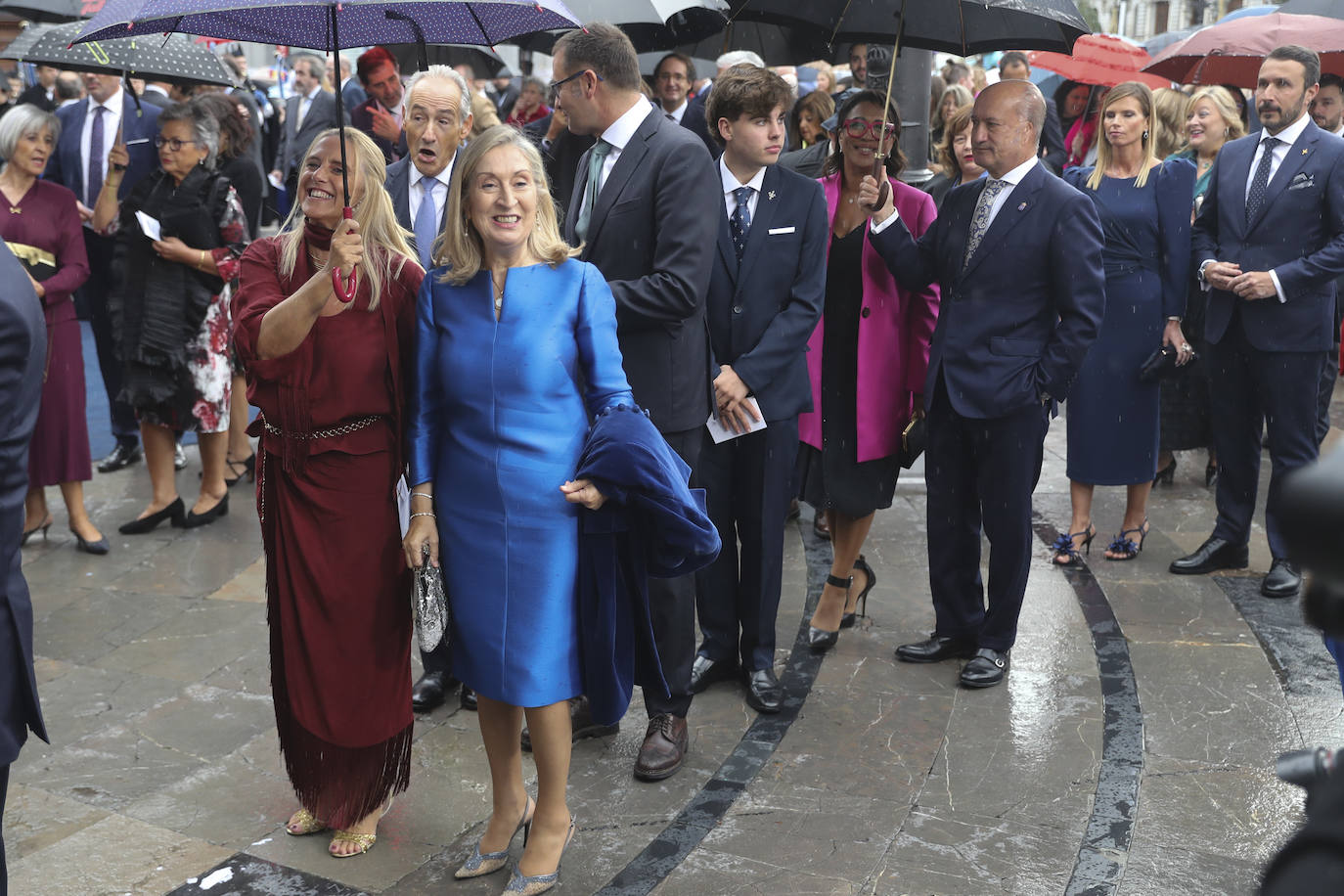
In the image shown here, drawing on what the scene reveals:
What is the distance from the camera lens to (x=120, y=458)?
25.8 feet

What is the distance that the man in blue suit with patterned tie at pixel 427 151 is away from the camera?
493 cm

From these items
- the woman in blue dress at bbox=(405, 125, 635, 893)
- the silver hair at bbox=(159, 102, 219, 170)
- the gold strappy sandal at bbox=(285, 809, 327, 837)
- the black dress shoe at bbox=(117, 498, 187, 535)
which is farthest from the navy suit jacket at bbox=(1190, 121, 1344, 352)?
the black dress shoe at bbox=(117, 498, 187, 535)

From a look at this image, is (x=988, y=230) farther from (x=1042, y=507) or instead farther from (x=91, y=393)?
(x=91, y=393)

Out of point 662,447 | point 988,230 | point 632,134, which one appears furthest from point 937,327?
point 662,447

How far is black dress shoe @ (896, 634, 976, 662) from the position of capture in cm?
506

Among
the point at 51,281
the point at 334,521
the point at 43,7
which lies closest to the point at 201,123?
the point at 51,281

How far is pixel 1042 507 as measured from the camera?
282 inches

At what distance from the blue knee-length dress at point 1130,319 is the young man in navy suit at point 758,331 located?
2186mm

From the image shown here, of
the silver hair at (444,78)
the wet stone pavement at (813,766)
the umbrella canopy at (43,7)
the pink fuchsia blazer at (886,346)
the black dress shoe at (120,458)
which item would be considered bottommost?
the wet stone pavement at (813,766)

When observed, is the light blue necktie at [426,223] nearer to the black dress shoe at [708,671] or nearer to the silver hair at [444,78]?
the silver hair at [444,78]

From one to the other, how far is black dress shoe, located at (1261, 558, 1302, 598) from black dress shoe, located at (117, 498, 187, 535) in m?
5.19

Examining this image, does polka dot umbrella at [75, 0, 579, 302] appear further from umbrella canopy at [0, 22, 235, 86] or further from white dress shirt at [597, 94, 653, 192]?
umbrella canopy at [0, 22, 235, 86]

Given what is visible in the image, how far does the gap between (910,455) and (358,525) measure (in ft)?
7.69

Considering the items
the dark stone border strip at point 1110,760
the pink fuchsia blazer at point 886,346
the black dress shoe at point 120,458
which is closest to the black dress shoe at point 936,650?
the dark stone border strip at point 1110,760
